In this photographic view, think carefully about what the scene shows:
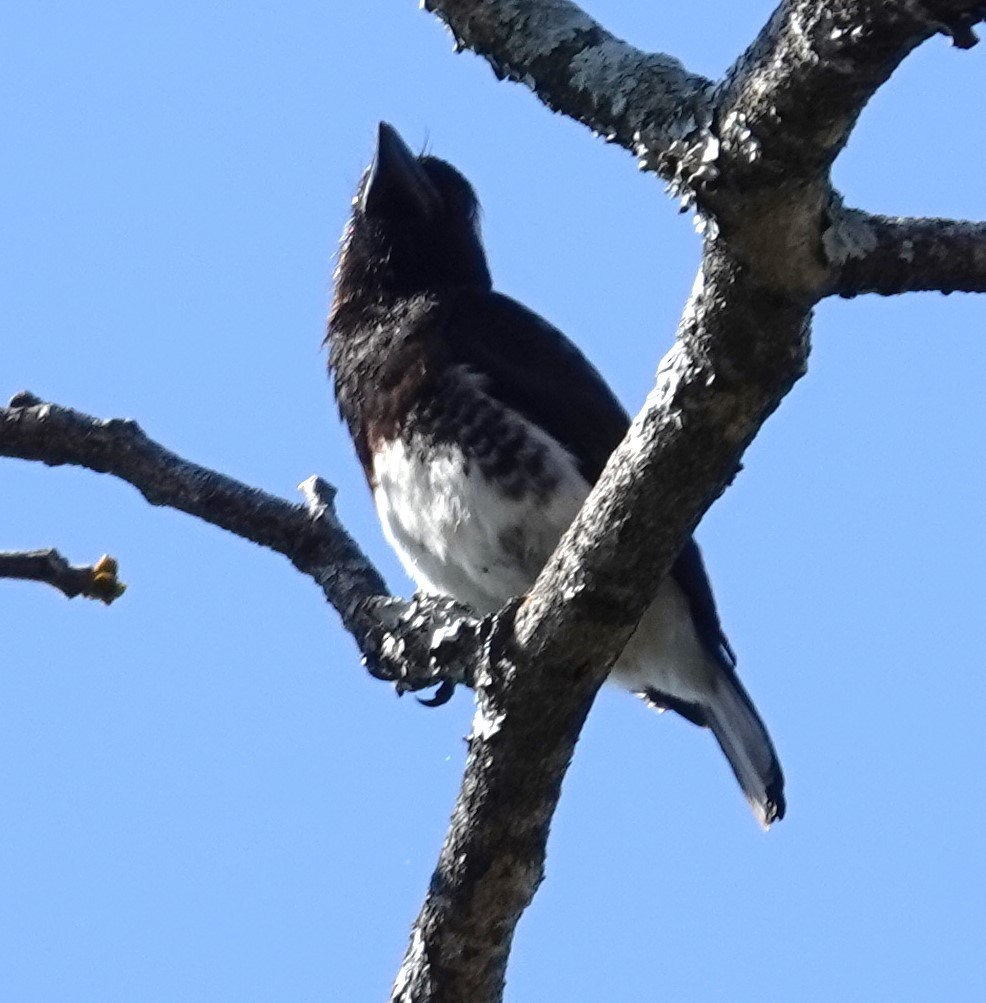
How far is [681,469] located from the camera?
9.20 feet

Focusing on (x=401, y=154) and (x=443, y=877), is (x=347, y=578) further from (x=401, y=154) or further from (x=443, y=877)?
(x=401, y=154)

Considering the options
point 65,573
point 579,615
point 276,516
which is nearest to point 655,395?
point 579,615

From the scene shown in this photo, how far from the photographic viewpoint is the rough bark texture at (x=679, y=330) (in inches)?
92.4

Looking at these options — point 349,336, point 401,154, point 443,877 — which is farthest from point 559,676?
point 401,154

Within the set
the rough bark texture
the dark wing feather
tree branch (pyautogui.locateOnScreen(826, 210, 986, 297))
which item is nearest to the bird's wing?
the dark wing feather

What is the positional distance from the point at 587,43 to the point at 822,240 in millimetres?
716

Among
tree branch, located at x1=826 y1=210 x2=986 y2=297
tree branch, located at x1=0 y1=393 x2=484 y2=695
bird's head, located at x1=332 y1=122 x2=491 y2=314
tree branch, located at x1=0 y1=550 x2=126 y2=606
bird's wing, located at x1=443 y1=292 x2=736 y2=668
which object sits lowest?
tree branch, located at x1=0 y1=550 x2=126 y2=606

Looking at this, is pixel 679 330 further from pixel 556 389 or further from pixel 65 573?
pixel 556 389

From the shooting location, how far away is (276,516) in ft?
13.1

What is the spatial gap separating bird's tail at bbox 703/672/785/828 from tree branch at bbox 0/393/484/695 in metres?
1.10

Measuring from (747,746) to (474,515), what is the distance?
3.21 ft

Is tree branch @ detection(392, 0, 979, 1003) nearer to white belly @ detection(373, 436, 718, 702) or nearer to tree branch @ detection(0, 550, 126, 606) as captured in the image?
tree branch @ detection(0, 550, 126, 606)

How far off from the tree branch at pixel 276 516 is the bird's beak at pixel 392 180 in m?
1.64

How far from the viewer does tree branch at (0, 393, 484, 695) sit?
367 centimetres
